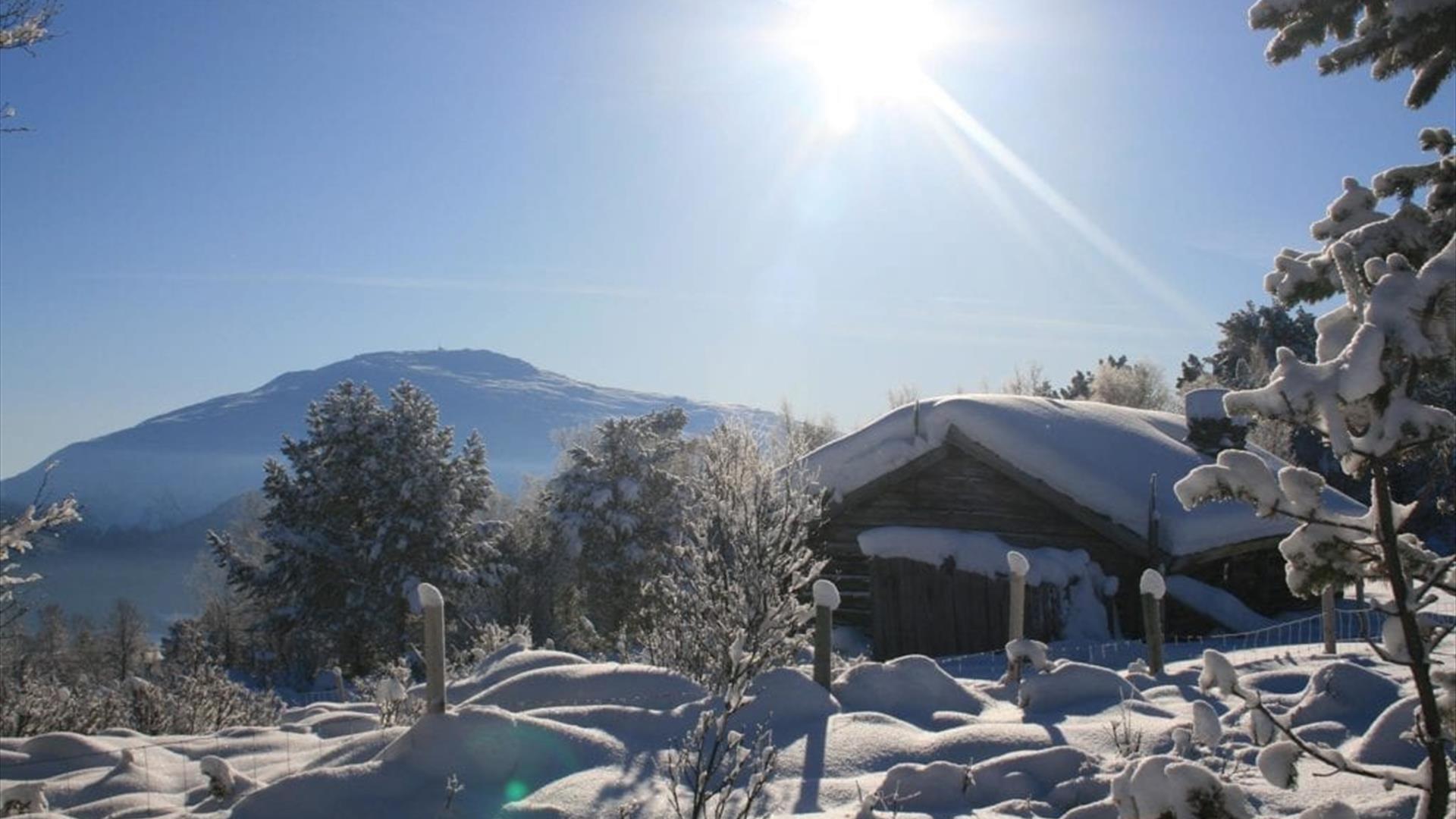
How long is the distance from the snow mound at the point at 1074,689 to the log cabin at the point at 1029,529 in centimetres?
790

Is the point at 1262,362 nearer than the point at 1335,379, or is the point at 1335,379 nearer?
the point at 1335,379

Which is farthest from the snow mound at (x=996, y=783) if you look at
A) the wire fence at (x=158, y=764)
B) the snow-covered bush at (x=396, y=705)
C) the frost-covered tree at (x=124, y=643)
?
the frost-covered tree at (x=124, y=643)

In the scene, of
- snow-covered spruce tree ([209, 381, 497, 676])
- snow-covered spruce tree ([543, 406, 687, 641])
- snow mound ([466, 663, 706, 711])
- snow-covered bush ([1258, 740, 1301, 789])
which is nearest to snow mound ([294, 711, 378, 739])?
snow mound ([466, 663, 706, 711])

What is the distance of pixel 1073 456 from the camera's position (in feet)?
59.4

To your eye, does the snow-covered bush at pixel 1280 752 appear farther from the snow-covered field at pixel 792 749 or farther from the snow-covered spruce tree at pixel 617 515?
the snow-covered spruce tree at pixel 617 515

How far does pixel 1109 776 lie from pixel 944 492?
13.1m

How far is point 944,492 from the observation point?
61.9ft

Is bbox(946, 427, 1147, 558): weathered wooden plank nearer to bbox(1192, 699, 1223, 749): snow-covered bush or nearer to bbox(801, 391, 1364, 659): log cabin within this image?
bbox(801, 391, 1364, 659): log cabin

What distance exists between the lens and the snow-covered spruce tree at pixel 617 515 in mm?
32500

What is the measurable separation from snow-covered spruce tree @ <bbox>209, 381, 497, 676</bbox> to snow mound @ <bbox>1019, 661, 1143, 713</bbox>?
2388 cm

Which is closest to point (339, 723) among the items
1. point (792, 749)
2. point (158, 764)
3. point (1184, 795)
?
point (158, 764)

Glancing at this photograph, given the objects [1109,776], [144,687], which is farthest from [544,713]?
[144,687]

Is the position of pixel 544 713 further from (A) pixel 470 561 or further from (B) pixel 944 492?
(A) pixel 470 561

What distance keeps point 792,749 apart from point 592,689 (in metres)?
2.00
